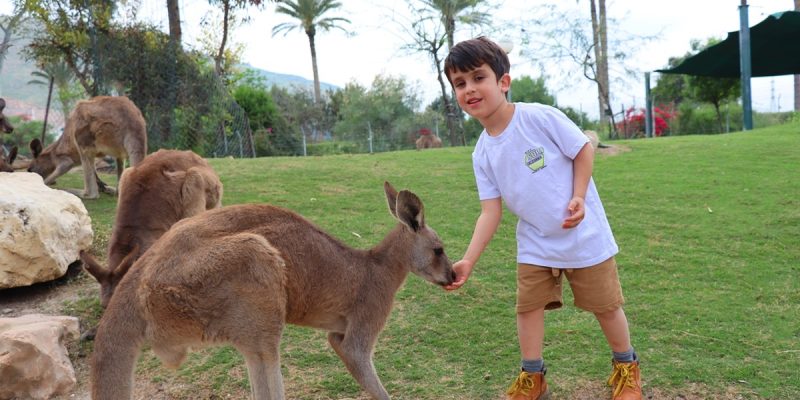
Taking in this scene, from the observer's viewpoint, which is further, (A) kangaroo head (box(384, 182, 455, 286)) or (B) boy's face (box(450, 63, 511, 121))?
(A) kangaroo head (box(384, 182, 455, 286))

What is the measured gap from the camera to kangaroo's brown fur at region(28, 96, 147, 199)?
702 centimetres

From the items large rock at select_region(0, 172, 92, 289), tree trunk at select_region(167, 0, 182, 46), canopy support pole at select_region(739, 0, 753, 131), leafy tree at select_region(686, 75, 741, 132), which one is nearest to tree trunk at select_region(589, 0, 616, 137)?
leafy tree at select_region(686, 75, 741, 132)

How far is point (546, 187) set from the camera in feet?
9.62

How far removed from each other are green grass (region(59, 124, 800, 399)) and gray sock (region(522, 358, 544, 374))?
0.59ft

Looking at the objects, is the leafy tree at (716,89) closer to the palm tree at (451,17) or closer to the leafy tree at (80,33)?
the palm tree at (451,17)

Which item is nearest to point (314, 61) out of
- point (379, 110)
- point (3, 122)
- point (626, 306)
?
point (379, 110)

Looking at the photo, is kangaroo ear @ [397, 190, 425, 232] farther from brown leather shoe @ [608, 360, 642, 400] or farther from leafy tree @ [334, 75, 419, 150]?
leafy tree @ [334, 75, 419, 150]

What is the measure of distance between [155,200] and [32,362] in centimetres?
148

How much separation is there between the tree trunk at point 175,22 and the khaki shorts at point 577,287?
35.5 feet

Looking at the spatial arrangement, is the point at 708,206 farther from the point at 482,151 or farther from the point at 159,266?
the point at 159,266

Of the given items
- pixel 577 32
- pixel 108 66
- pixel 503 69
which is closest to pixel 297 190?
pixel 503 69

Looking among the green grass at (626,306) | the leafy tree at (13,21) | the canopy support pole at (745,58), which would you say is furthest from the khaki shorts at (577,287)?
the canopy support pole at (745,58)

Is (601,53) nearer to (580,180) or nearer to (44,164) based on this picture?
(44,164)

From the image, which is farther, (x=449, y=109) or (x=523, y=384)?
(x=449, y=109)
